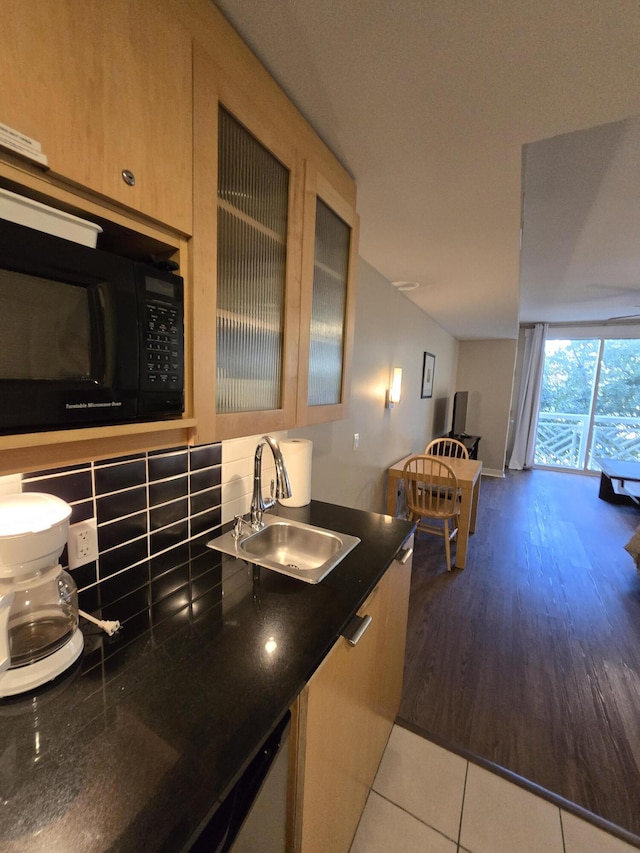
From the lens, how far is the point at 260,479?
127 centimetres

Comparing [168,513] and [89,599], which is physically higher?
[168,513]

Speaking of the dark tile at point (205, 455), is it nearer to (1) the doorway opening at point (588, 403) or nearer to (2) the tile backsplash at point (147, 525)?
(2) the tile backsplash at point (147, 525)

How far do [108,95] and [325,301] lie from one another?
0.83m

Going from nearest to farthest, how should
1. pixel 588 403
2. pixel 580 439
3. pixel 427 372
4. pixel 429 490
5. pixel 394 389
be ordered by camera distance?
pixel 429 490 < pixel 394 389 < pixel 427 372 < pixel 588 403 < pixel 580 439

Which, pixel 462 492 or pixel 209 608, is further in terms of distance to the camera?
pixel 462 492

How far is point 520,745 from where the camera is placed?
4.80 feet

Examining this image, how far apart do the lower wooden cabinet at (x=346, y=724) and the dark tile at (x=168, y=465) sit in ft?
2.22

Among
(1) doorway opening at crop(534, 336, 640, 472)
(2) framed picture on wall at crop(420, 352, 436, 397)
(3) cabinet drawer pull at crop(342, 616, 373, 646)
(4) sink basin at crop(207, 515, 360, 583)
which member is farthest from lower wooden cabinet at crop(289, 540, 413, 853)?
(1) doorway opening at crop(534, 336, 640, 472)

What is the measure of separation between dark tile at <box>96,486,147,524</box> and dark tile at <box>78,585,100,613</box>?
0.18 metres

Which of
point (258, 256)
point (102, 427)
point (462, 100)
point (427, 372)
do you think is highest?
point (462, 100)

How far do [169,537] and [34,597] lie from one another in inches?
16.3

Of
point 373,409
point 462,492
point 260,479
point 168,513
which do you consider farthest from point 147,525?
point 462,492

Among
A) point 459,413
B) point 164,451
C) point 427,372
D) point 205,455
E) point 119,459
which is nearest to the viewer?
point 119,459

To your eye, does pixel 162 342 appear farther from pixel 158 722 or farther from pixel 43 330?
pixel 158 722
